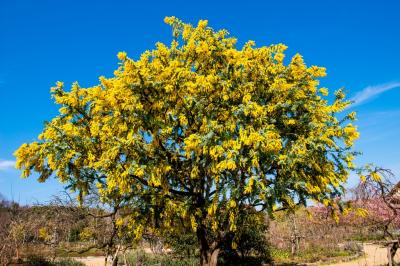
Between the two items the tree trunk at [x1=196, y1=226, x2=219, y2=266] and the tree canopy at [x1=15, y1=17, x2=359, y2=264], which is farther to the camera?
the tree trunk at [x1=196, y1=226, x2=219, y2=266]

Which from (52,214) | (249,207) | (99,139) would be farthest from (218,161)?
(52,214)

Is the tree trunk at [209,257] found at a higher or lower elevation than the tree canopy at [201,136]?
lower

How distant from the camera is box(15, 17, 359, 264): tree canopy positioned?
43.3 ft

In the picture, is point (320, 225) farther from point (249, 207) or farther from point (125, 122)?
point (125, 122)

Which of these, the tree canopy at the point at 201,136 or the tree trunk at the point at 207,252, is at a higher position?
the tree canopy at the point at 201,136

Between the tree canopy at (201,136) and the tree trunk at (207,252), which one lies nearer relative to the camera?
the tree canopy at (201,136)

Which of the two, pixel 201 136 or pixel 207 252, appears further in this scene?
pixel 207 252

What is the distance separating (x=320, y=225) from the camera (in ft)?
134

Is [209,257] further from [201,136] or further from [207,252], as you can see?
[201,136]

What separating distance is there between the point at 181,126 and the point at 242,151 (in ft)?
10.9

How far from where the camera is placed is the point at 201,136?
13.1m

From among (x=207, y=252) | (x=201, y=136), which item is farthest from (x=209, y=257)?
(x=201, y=136)

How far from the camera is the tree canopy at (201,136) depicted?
1320 centimetres

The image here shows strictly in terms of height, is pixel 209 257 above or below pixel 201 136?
below
